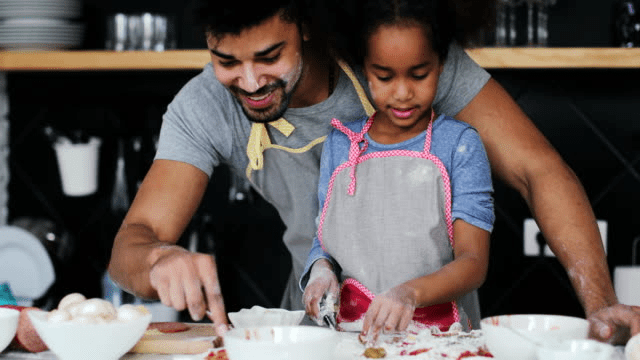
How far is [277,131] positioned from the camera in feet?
5.67

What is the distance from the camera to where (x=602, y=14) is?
2625 millimetres

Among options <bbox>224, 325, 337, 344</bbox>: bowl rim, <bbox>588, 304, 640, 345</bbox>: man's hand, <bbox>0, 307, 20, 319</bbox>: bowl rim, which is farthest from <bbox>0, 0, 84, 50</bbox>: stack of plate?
<bbox>588, 304, 640, 345</bbox>: man's hand

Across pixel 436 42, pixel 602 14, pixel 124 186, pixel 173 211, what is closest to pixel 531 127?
pixel 436 42

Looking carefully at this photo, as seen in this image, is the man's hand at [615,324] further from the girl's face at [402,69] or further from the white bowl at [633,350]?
the girl's face at [402,69]

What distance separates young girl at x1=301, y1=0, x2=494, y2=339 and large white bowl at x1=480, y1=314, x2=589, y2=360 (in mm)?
292

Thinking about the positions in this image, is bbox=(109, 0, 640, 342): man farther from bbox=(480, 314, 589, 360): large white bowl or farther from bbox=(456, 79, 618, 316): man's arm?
bbox=(480, 314, 589, 360): large white bowl

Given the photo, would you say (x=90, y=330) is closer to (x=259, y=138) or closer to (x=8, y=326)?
(x=8, y=326)

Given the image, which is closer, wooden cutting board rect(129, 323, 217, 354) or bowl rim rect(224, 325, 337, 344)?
bowl rim rect(224, 325, 337, 344)

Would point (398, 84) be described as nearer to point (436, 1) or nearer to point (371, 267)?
point (436, 1)

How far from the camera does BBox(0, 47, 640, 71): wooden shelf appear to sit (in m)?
2.35

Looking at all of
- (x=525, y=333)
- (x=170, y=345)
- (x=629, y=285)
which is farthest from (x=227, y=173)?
(x=525, y=333)

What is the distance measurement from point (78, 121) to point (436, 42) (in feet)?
5.68

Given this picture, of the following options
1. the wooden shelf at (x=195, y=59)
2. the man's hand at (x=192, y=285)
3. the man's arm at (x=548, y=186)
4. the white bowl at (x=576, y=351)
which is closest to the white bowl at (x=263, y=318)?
the man's hand at (x=192, y=285)

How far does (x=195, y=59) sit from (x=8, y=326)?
140cm
